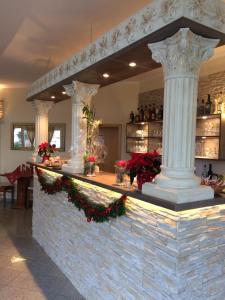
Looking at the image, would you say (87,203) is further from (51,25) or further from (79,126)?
(51,25)

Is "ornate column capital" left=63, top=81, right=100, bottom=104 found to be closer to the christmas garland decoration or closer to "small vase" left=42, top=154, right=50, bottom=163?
the christmas garland decoration

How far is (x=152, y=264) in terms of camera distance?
2055mm

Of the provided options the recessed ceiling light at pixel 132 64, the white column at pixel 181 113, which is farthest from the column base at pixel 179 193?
the recessed ceiling light at pixel 132 64

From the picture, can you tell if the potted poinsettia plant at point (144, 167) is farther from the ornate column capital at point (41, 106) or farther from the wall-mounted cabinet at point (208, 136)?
the ornate column capital at point (41, 106)

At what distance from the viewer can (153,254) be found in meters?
2.04

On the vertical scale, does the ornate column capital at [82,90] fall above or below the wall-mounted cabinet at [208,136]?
above

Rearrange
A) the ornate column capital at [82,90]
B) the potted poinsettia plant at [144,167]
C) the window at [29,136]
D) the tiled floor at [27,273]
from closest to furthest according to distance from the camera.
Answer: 1. the potted poinsettia plant at [144,167]
2. the tiled floor at [27,273]
3. the ornate column capital at [82,90]
4. the window at [29,136]

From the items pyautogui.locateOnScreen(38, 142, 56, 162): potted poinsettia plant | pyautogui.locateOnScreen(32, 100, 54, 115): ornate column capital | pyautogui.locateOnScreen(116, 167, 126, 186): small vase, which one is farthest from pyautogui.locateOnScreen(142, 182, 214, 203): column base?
pyautogui.locateOnScreen(32, 100, 54, 115): ornate column capital

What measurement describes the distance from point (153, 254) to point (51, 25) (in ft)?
9.54

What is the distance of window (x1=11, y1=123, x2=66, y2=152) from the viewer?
24.2 feet

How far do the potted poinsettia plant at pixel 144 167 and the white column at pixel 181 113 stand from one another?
0.21m

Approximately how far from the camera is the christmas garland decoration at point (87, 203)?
2.38 metres

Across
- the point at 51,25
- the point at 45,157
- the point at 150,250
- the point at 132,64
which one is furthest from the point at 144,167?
the point at 45,157

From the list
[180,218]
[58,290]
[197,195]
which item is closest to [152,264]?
[180,218]
